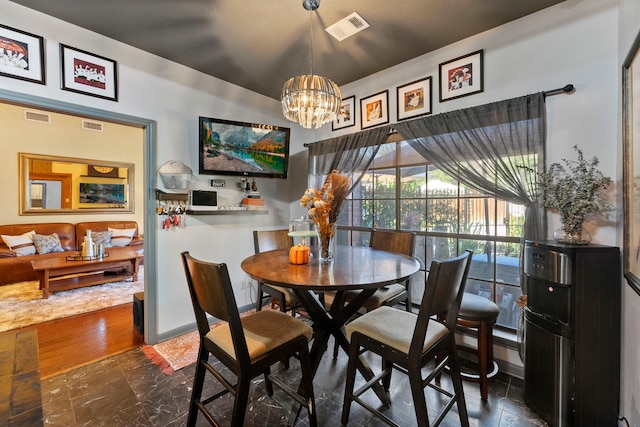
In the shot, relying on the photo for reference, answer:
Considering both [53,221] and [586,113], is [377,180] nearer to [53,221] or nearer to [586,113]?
[586,113]

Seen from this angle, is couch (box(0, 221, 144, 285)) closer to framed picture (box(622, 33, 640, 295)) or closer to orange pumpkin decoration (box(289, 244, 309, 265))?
orange pumpkin decoration (box(289, 244, 309, 265))

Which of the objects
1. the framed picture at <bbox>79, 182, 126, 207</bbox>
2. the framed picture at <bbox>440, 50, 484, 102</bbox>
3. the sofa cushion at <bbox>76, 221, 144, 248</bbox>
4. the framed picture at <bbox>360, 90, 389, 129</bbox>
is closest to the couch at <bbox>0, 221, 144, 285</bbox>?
the sofa cushion at <bbox>76, 221, 144, 248</bbox>

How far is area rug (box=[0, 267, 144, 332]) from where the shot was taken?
3.04m

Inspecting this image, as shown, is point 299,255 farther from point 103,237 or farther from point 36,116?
point 36,116

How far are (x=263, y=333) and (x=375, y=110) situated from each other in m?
2.43

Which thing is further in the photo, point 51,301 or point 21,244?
point 21,244

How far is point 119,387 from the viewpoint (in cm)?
194

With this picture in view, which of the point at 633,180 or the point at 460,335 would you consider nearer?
the point at 633,180

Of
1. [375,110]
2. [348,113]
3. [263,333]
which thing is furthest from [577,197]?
[348,113]

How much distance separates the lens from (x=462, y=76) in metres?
2.29

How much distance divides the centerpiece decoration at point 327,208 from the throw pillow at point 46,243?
507 cm

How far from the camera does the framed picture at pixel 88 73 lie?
2082 mm

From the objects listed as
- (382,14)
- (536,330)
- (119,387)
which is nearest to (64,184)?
(119,387)

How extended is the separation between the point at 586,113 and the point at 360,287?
6.15ft
